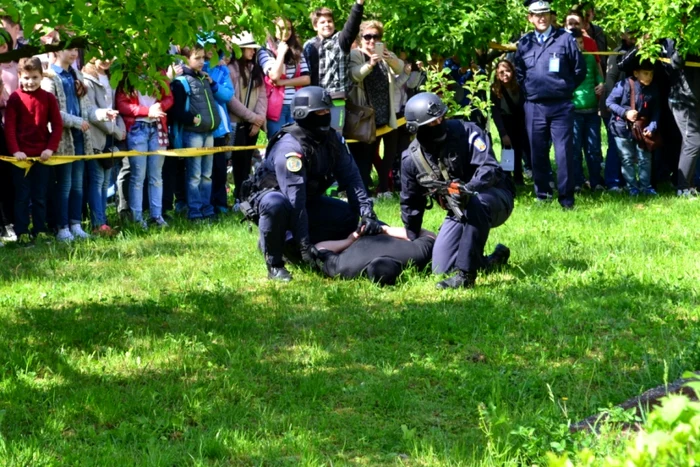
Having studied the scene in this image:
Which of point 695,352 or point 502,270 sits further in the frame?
point 502,270

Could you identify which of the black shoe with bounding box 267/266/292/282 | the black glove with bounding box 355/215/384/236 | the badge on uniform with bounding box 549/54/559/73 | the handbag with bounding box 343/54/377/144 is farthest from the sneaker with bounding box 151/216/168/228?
the badge on uniform with bounding box 549/54/559/73

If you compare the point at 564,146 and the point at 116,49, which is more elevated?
the point at 116,49

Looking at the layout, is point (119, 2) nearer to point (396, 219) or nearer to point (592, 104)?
point (396, 219)

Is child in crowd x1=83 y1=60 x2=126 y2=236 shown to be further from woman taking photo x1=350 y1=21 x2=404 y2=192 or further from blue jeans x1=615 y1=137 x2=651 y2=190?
blue jeans x1=615 y1=137 x2=651 y2=190

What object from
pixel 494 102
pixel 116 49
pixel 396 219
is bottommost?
pixel 396 219

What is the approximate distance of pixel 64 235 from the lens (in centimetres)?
1145

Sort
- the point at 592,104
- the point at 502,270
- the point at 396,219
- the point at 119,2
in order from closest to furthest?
1. the point at 119,2
2. the point at 502,270
3. the point at 396,219
4. the point at 592,104

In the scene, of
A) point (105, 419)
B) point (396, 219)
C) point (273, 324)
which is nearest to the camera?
point (105, 419)

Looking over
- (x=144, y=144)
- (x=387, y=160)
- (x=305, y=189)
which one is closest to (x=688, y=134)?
(x=387, y=160)

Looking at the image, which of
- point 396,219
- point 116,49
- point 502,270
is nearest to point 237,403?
point 116,49

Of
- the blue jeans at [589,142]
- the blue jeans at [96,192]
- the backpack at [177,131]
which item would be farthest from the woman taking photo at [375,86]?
the blue jeans at [96,192]

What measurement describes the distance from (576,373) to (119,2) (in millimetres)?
3398

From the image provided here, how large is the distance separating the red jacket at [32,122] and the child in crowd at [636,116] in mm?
6593

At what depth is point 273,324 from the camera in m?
8.29
